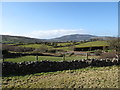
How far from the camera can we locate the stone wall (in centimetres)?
1038

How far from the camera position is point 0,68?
1005 centimetres

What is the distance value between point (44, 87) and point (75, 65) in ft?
20.8

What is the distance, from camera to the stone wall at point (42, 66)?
1038 cm

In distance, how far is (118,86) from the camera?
651 centimetres

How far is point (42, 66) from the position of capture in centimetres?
1137

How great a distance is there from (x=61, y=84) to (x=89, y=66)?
6550mm

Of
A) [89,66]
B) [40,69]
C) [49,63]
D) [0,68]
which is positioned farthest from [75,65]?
[0,68]

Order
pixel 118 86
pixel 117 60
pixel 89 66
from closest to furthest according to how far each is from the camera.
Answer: pixel 118 86 → pixel 89 66 → pixel 117 60

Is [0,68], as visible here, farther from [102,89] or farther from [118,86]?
[118,86]

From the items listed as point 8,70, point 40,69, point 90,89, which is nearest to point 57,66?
point 40,69

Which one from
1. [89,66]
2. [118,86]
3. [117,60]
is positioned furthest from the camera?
[117,60]

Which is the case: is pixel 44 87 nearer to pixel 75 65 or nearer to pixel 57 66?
pixel 57 66

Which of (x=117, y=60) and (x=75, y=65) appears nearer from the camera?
(x=75, y=65)

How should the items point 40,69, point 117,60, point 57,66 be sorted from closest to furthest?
point 40,69, point 57,66, point 117,60
